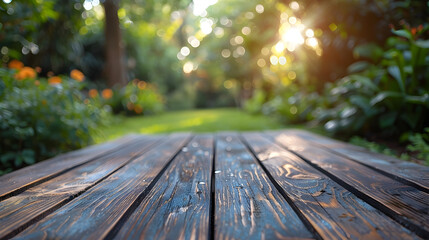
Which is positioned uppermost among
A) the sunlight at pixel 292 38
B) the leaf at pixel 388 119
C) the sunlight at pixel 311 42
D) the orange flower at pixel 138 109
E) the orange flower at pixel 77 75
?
the sunlight at pixel 292 38

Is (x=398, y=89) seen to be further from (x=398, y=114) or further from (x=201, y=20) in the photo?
(x=201, y=20)

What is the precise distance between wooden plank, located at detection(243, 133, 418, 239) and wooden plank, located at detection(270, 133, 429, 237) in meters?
0.03

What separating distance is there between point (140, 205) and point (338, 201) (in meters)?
0.71

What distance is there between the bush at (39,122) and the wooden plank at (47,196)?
760 millimetres

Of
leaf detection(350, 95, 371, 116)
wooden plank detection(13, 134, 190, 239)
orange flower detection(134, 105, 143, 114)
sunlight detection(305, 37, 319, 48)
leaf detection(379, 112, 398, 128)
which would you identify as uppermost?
sunlight detection(305, 37, 319, 48)

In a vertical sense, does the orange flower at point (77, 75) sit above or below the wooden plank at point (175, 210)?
above

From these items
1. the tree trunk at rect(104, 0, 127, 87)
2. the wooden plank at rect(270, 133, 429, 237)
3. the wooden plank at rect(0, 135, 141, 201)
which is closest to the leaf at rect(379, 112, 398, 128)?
the wooden plank at rect(270, 133, 429, 237)

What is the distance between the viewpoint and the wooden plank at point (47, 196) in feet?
2.55

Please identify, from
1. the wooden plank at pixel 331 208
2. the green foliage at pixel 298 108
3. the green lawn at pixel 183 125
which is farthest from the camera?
the green foliage at pixel 298 108

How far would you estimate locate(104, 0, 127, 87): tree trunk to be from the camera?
774 centimetres

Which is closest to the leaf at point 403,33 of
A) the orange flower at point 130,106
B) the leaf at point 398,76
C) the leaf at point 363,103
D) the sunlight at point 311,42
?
the leaf at point 398,76

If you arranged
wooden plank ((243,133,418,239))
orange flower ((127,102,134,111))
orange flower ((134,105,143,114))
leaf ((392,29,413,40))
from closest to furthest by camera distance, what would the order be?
wooden plank ((243,133,418,239))
leaf ((392,29,413,40))
orange flower ((127,102,134,111))
orange flower ((134,105,143,114))

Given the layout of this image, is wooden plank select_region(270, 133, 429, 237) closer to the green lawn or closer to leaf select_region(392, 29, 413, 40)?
leaf select_region(392, 29, 413, 40)

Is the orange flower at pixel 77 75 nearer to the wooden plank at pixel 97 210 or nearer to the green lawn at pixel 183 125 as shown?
the green lawn at pixel 183 125
